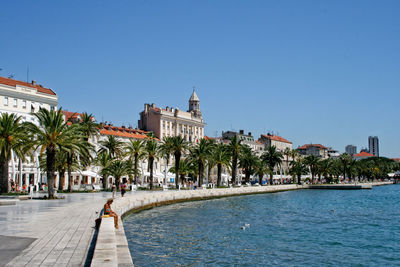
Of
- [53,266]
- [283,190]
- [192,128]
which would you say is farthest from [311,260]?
[192,128]

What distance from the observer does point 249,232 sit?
2841 cm

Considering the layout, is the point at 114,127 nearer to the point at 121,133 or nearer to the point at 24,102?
the point at 121,133

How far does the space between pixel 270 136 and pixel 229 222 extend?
473 ft

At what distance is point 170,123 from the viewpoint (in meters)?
112

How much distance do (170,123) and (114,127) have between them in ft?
57.5

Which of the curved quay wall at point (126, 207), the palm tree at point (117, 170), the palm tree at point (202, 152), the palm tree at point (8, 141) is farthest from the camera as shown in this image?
the palm tree at point (202, 152)

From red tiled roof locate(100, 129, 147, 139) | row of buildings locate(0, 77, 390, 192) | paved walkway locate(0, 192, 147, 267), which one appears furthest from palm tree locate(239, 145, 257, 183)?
paved walkway locate(0, 192, 147, 267)

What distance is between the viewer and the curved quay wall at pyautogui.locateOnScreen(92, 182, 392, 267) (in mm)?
11891

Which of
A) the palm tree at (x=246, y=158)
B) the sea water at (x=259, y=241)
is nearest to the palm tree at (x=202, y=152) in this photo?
the palm tree at (x=246, y=158)

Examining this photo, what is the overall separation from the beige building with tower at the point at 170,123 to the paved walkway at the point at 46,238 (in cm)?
8386

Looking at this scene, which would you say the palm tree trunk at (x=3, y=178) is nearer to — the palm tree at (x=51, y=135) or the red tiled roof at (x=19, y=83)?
the palm tree at (x=51, y=135)

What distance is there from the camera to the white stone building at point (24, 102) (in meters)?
65.1

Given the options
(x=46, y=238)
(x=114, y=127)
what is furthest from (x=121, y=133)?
(x=46, y=238)

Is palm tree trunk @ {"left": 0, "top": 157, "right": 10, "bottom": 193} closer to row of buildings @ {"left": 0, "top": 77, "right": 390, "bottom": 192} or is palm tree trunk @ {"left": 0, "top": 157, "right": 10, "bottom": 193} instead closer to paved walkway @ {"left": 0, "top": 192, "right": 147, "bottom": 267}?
row of buildings @ {"left": 0, "top": 77, "right": 390, "bottom": 192}
